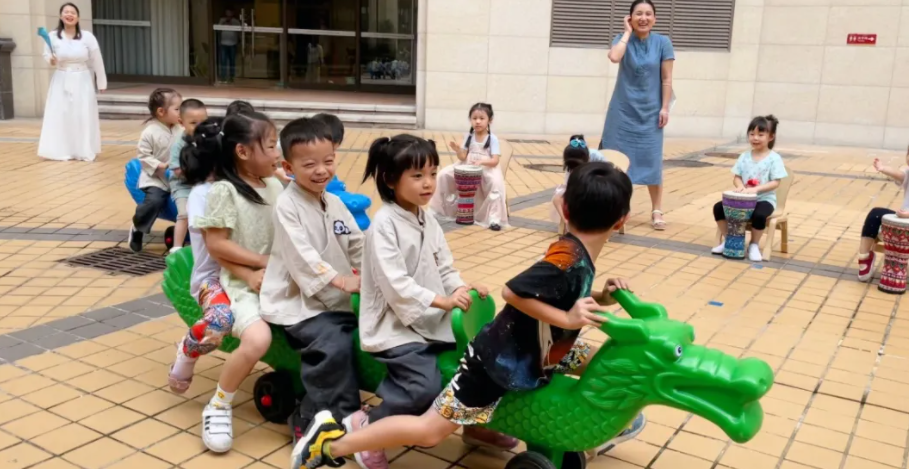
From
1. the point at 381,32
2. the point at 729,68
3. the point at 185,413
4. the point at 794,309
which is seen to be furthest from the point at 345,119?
the point at 185,413

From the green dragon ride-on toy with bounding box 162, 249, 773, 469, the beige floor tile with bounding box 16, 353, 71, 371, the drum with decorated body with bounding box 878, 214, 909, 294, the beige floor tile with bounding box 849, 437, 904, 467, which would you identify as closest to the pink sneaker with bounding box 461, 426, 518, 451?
the green dragon ride-on toy with bounding box 162, 249, 773, 469

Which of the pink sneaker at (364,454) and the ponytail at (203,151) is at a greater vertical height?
the ponytail at (203,151)

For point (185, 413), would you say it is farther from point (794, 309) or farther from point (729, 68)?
point (729, 68)

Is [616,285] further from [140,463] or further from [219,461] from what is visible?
[140,463]

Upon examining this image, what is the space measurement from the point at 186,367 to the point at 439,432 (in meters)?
1.31

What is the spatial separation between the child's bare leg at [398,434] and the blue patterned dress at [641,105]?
514 centimetres

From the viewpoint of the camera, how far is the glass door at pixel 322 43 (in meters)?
18.1

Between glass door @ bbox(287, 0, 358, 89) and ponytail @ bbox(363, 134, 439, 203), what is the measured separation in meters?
15.8

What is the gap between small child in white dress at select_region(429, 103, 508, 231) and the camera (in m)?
7.20

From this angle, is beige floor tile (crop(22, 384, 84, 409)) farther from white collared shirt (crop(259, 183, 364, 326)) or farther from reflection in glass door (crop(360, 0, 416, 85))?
reflection in glass door (crop(360, 0, 416, 85))

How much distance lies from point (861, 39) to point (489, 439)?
1342cm

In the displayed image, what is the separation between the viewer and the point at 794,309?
514 centimetres

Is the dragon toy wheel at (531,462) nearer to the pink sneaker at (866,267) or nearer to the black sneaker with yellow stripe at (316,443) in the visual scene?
the black sneaker with yellow stripe at (316,443)

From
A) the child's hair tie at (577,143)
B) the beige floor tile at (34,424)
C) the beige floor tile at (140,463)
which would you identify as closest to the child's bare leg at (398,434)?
the beige floor tile at (140,463)
